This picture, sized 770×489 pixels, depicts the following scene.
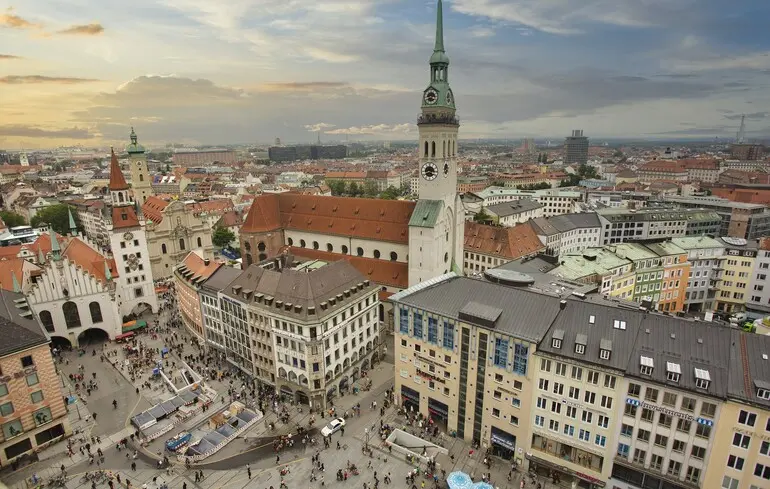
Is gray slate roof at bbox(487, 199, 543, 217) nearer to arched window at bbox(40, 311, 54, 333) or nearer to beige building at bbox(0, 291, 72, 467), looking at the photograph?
arched window at bbox(40, 311, 54, 333)

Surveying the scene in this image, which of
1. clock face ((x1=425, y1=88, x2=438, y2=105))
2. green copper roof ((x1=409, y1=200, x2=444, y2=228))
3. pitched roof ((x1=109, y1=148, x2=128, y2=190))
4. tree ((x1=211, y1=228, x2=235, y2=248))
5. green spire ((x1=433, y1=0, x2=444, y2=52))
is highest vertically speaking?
green spire ((x1=433, y1=0, x2=444, y2=52))

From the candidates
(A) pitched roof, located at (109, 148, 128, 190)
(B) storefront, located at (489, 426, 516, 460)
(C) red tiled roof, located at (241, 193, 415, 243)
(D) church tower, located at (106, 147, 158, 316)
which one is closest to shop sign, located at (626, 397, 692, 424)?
(B) storefront, located at (489, 426, 516, 460)

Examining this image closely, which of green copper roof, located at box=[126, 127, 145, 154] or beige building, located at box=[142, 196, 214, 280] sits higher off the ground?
green copper roof, located at box=[126, 127, 145, 154]

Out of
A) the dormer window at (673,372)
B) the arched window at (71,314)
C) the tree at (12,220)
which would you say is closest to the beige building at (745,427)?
the dormer window at (673,372)

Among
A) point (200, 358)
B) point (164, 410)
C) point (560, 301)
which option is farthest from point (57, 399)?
point (560, 301)

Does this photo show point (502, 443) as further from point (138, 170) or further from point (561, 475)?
point (138, 170)
